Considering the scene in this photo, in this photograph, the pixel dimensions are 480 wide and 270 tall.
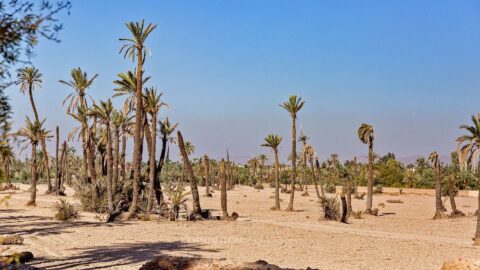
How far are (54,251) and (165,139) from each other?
1624 centimetres

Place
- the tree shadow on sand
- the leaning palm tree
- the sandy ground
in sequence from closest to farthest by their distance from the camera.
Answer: the tree shadow on sand
the sandy ground
the leaning palm tree

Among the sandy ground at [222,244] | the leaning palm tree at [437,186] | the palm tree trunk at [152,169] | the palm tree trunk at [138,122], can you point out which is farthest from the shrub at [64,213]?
the leaning palm tree at [437,186]

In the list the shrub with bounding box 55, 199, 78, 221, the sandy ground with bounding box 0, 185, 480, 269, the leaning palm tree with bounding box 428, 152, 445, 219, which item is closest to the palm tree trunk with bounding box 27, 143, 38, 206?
the sandy ground with bounding box 0, 185, 480, 269

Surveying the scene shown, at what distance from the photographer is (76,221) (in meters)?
27.4

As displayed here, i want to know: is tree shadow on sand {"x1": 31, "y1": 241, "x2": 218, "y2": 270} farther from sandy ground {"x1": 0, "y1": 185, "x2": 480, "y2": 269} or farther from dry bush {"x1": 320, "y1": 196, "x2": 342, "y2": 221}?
dry bush {"x1": 320, "y1": 196, "x2": 342, "y2": 221}

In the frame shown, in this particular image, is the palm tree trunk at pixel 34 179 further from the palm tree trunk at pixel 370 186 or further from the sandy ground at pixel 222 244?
the palm tree trunk at pixel 370 186

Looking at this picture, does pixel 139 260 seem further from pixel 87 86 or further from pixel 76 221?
pixel 87 86

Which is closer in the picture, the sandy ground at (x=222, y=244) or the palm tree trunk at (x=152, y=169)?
the sandy ground at (x=222, y=244)

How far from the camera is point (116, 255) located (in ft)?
54.5

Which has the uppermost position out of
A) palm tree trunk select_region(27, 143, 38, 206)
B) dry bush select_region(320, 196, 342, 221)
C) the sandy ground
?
Answer: palm tree trunk select_region(27, 143, 38, 206)

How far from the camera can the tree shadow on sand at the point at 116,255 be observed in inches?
575

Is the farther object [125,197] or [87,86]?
[87,86]

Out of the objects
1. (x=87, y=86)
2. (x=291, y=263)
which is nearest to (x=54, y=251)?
(x=291, y=263)

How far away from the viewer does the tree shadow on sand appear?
47.9 ft
